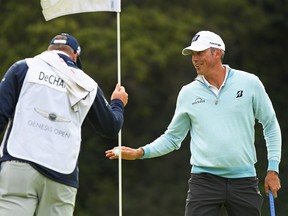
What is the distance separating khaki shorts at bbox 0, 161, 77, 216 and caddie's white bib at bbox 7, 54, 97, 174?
9cm

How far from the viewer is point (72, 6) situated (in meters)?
8.32

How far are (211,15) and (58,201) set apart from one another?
1796cm

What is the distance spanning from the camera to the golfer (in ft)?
24.9

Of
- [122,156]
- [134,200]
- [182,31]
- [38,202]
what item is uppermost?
[182,31]

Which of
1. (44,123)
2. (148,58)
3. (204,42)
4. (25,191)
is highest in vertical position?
(148,58)

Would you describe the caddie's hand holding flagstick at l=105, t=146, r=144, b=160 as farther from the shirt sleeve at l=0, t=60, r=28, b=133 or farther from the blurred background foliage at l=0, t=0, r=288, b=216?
the blurred background foliage at l=0, t=0, r=288, b=216

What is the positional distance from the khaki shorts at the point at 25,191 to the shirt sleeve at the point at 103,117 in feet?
1.84

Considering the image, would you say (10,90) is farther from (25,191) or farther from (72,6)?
(72,6)

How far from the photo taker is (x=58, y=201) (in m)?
6.58

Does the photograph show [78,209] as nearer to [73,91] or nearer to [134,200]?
[134,200]

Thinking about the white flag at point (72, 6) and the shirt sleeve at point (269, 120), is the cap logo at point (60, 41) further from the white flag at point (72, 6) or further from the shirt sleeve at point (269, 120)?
the shirt sleeve at point (269, 120)

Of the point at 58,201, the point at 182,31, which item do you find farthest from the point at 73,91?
the point at 182,31

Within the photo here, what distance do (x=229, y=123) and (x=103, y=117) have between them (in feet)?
3.72

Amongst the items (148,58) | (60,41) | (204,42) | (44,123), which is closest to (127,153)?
(204,42)
